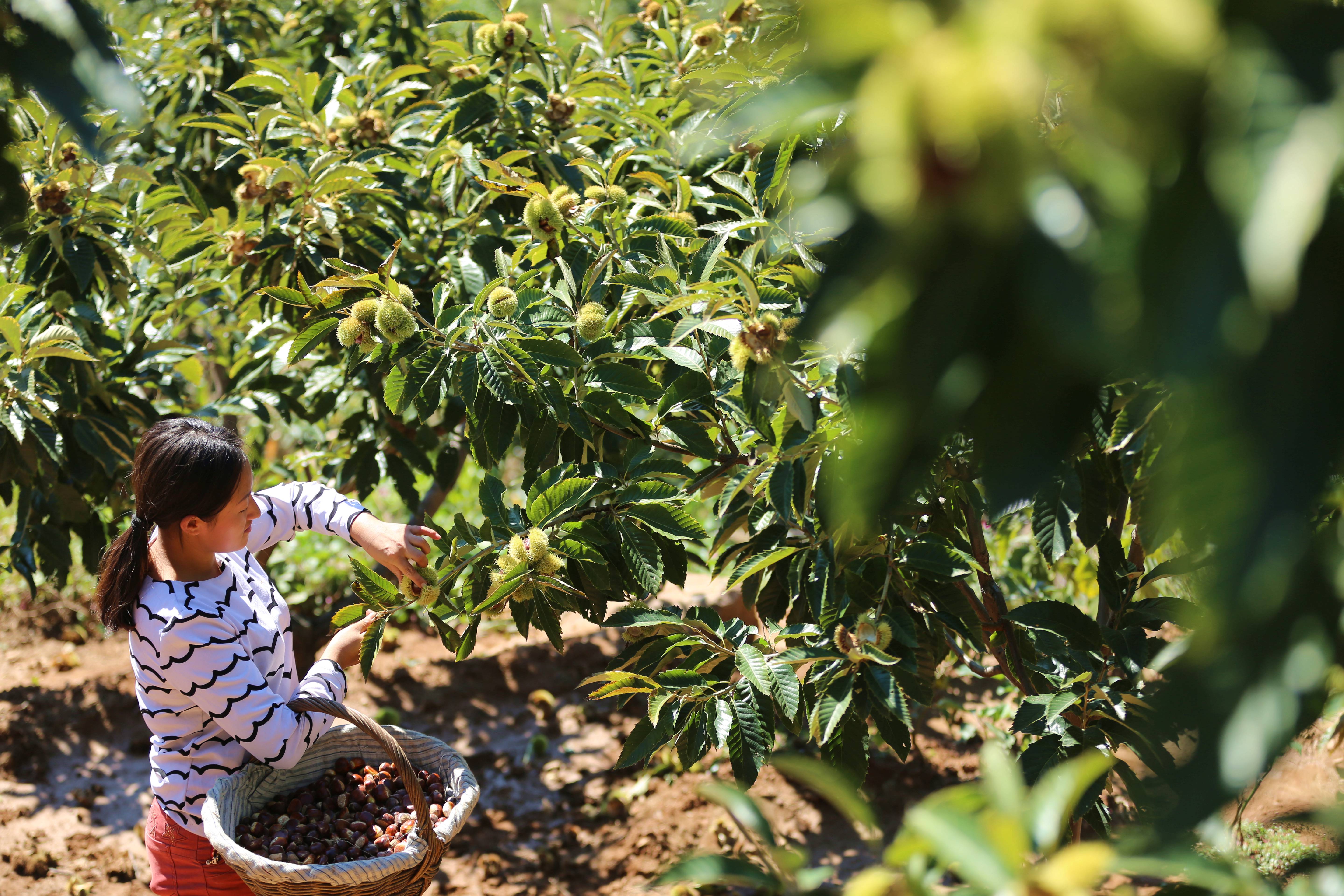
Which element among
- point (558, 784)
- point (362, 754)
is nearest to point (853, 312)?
point (362, 754)

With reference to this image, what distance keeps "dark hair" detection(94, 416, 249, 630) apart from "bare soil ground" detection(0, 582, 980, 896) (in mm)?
1524

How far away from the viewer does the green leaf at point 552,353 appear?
162 cm

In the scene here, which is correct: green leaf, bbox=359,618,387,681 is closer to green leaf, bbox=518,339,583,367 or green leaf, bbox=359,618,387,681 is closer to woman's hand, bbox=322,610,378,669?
woman's hand, bbox=322,610,378,669

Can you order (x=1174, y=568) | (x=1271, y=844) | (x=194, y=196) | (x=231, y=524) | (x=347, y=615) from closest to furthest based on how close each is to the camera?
(x=1174, y=568) < (x=347, y=615) < (x=231, y=524) < (x=1271, y=844) < (x=194, y=196)

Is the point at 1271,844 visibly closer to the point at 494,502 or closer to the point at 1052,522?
the point at 1052,522

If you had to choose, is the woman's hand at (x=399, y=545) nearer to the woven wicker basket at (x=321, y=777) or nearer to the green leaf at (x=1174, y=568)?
the woven wicker basket at (x=321, y=777)

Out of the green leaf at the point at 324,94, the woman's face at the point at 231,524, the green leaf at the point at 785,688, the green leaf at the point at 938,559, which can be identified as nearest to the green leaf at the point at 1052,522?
the green leaf at the point at 938,559

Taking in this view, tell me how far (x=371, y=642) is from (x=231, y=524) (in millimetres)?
393

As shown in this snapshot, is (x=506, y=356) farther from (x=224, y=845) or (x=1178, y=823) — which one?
(x=1178, y=823)

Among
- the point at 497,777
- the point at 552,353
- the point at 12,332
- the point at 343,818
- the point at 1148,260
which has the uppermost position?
the point at 12,332

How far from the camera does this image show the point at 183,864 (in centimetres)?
186

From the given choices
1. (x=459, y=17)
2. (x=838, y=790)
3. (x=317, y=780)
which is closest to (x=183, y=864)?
(x=317, y=780)

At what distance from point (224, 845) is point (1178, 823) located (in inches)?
60.0

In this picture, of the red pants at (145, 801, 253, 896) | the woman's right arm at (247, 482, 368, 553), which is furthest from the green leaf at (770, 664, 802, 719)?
the red pants at (145, 801, 253, 896)
